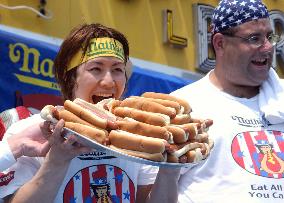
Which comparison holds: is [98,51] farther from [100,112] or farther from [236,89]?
[236,89]

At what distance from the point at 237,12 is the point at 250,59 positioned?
25 centimetres

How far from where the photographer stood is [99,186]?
2.20 m

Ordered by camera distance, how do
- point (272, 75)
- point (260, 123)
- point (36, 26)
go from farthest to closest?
point (36, 26), point (272, 75), point (260, 123)

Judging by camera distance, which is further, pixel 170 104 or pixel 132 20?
pixel 132 20

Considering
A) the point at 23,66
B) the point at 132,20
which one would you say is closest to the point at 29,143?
the point at 23,66

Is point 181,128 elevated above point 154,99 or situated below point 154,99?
below

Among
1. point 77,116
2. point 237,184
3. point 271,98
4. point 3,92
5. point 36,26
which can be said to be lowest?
point 237,184

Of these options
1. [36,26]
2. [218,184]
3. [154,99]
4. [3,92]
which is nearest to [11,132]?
[154,99]

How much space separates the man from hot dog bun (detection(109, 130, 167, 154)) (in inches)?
33.0

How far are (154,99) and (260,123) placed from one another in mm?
879

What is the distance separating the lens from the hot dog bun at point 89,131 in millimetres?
1854

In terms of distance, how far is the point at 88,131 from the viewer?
1857 mm

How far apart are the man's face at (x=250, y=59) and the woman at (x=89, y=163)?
76cm

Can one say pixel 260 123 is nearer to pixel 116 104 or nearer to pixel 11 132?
pixel 116 104
